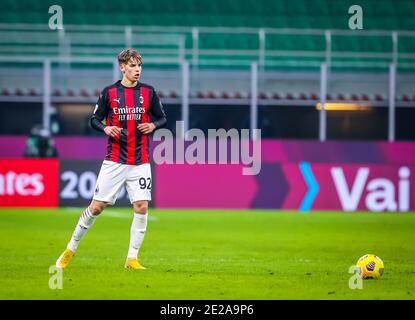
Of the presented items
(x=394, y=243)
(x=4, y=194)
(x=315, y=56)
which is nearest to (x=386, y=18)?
(x=315, y=56)

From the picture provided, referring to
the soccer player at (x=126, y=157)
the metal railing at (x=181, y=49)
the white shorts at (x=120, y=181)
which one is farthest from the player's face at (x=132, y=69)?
the metal railing at (x=181, y=49)

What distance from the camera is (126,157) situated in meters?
10.3

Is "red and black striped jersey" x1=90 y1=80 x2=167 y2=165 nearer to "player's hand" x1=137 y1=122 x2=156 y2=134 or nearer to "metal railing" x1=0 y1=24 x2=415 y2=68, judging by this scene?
"player's hand" x1=137 y1=122 x2=156 y2=134

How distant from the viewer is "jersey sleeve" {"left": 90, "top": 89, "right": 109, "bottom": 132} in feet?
34.0

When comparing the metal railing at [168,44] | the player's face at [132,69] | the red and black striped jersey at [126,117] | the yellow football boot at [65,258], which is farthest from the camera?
the metal railing at [168,44]

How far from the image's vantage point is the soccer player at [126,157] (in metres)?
10.2

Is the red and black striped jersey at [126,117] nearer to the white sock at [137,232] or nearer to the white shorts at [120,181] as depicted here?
the white shorts at [120,181]

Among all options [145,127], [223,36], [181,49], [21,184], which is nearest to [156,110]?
[145,127]

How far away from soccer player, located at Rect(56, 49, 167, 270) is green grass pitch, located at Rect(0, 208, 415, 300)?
415mm

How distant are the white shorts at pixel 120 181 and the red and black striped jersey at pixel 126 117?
0.22 ft

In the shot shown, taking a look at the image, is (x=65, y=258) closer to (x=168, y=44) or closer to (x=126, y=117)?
(x=126, y=117)

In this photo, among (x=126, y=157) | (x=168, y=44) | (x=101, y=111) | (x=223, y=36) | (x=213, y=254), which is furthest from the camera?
(x=223, y=36)

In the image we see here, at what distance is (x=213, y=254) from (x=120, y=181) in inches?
96.5

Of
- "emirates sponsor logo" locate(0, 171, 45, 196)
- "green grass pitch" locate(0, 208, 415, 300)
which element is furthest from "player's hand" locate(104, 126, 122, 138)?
"emirates sponsor logo" locate(0, 171, 45, 196)
